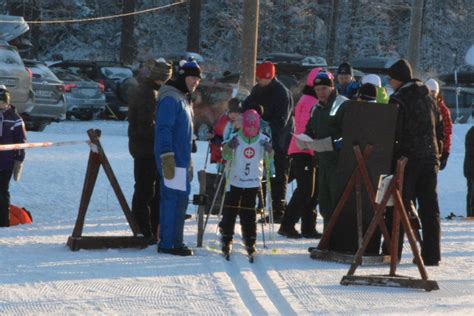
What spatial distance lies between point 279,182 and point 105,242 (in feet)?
9.68

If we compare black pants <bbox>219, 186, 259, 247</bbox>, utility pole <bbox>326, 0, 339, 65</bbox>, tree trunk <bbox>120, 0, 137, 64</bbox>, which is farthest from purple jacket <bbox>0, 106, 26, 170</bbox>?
utility pole <bbox>326, 0, 339, 65</bbox>

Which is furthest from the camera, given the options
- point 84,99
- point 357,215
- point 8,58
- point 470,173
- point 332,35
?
point 332,35

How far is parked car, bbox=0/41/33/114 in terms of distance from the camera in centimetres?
2300

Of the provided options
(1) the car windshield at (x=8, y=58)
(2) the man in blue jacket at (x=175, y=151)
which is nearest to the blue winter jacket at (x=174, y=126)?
(2) the man in blue jacket at (x=175, y=151)

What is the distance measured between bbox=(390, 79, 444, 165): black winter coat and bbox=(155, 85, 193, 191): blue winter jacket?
177 cm

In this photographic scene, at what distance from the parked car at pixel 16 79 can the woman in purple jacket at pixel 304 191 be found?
11471 millimetres

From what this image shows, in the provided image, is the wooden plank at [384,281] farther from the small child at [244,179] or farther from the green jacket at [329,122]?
→ the green jacket at [329,122]

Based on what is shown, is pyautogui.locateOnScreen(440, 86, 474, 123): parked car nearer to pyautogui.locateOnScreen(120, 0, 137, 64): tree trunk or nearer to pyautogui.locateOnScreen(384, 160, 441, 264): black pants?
pyautogui.locateOnScreen(120, 0, 137, 64): tree trunk

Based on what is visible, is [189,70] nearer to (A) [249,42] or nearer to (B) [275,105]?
(B) [275,105]

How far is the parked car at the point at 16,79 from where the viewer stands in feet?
75.5

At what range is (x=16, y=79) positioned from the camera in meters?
23.1

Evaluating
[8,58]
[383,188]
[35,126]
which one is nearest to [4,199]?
[383,188]

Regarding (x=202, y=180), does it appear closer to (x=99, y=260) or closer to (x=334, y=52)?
(x=99, y=260)

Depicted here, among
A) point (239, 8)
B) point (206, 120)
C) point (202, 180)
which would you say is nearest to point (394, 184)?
point (202, 180)
